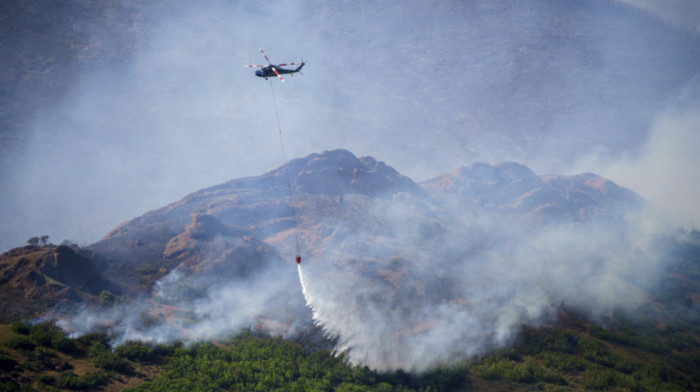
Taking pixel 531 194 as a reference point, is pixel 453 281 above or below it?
below

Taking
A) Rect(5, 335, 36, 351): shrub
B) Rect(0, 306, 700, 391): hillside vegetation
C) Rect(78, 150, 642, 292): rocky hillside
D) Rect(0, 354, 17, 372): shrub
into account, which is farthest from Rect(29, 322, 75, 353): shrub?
Rect(78, 150, 642, 292): rocky hillside

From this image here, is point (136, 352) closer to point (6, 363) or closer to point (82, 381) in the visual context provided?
point (82, 381)

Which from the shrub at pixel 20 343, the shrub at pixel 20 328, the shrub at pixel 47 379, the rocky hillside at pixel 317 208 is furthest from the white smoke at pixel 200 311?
the shrub at pixel 47 379

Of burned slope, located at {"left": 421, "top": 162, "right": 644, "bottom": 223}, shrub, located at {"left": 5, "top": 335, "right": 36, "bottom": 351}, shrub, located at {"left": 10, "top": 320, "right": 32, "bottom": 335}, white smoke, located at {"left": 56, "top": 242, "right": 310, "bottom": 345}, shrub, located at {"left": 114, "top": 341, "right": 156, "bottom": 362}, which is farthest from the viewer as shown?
burned slope, located at {"left": 421, "top": 162, "right": 644, "bottom": 223}

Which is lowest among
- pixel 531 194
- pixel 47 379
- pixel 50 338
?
pixel 47 379

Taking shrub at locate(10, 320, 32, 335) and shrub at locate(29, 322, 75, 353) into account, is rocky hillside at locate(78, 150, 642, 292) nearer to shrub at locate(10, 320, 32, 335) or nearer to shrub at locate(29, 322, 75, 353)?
shrub at locate(10, 320, 32, 335)

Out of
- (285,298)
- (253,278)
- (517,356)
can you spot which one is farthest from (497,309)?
(253,278)

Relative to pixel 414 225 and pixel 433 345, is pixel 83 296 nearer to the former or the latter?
pixel 433 345

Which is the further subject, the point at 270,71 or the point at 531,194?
the point at 531,194

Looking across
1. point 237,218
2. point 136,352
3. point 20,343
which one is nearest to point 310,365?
point 136,352

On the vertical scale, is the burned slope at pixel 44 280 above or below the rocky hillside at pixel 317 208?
below

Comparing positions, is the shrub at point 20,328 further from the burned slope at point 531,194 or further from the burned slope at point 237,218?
the burned slope at point 531,194

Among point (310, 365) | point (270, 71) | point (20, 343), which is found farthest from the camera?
point (270, 71)

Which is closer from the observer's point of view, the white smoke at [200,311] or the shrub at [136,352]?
the shrub at [136,352]
